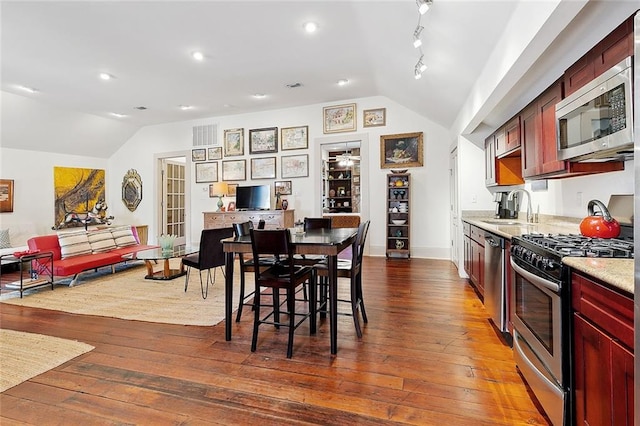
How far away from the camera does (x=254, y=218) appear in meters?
6.62

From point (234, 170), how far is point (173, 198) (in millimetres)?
2273

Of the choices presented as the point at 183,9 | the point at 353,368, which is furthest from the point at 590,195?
the point at 183,9

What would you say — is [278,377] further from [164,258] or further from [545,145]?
[164,258]

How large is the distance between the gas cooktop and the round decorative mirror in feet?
28.3

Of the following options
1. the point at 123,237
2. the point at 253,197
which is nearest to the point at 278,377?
the point at 123,237

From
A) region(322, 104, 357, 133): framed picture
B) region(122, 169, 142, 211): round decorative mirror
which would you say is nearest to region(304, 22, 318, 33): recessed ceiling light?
region(322, 104, 357, 133): framed picture

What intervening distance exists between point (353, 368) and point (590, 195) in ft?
7.98

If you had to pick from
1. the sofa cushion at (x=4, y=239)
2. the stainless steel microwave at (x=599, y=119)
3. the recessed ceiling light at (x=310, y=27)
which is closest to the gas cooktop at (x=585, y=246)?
the stainless steel microwave at (x=599, y=119)

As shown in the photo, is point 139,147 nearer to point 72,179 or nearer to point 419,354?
point 72,179

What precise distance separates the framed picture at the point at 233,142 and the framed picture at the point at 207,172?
0.43 meters

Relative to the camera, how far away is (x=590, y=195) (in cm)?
266

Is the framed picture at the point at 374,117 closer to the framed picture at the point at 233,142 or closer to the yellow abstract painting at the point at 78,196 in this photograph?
the framed picture at the point at 233,142

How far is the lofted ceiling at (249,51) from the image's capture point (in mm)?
2979

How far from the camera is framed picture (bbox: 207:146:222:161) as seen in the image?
24.5 feet
